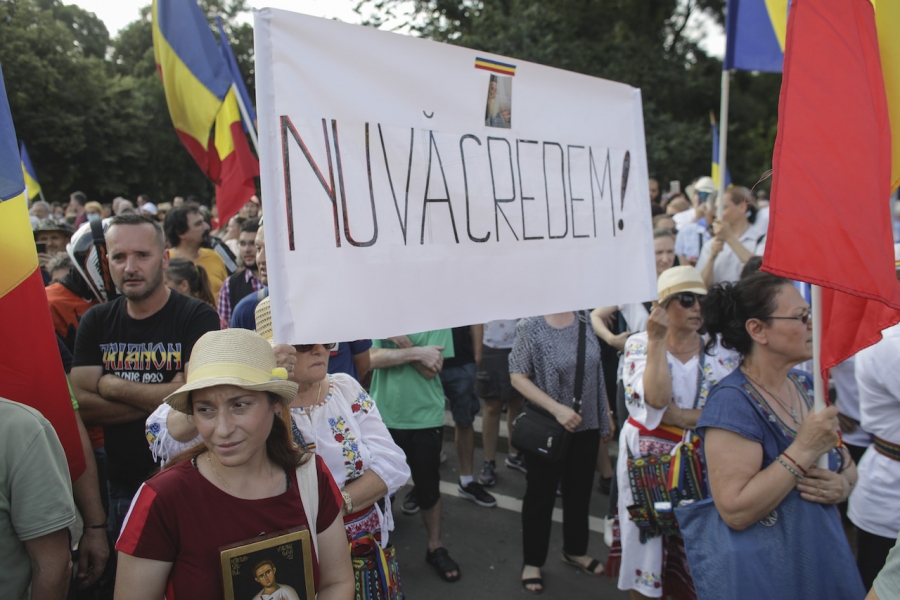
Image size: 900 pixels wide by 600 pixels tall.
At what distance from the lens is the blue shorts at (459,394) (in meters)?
4.80

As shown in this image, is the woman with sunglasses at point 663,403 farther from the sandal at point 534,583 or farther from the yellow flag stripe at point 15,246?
the yellow flag stripe at point 15,246

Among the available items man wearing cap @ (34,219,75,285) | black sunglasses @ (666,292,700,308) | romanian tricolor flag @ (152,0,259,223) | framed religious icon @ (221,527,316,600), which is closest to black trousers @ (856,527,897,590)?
black sunglasses @ (666,292,700,308)

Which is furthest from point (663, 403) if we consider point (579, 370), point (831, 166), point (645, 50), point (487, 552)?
point (645, 50)

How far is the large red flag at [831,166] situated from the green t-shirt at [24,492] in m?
2.08

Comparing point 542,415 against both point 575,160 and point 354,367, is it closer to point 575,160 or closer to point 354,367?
point 354,367

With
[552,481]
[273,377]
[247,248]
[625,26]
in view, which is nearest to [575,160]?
[273,377]

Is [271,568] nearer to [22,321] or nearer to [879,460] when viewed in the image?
[22,321]

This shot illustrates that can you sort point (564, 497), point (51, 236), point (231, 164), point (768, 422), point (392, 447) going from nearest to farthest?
point (768, 422)
point (392, 447)
point (564, 497)
point (51, 236)
point (231, 164)

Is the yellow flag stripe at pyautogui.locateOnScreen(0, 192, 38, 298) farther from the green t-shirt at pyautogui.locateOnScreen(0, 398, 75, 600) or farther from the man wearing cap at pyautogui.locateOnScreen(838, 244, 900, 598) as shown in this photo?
the man wearing cap at pyautogui.locateOnScreen(838, 244, 900, 598)

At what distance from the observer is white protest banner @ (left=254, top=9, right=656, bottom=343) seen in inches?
73.2

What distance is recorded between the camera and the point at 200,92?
5461 mm

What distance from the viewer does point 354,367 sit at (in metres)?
3.42

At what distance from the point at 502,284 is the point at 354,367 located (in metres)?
1.36

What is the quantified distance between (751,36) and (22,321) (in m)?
4.49
